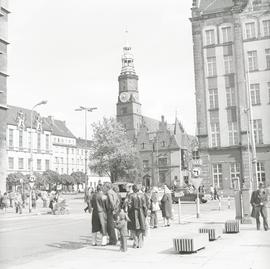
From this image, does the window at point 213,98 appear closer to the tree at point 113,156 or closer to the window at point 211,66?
the window at point 211,66

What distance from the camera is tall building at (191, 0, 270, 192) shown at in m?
52.0

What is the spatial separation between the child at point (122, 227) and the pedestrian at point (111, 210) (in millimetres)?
661

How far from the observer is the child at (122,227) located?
12.9 metres

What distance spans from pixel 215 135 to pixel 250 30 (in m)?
12.9

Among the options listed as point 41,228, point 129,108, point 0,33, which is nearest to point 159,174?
A: point 129,108

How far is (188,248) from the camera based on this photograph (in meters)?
11.9

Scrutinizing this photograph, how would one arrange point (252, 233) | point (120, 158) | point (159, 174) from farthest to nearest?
point (159, 174) < point (120, 158) < point (252, 233)

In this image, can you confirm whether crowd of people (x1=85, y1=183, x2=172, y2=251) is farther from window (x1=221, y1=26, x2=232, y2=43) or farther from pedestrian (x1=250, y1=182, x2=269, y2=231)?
window (x1=221, y1=26, x2=232, y2=43)

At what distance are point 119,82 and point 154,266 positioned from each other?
129 m

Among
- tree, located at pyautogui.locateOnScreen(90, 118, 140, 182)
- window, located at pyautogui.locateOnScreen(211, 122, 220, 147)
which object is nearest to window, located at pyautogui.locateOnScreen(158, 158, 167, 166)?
tree, located at pyautogui.locateOnScreen(90, 118, 140, 182)

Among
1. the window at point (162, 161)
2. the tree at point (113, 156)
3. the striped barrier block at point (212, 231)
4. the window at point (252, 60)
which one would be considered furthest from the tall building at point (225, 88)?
the window at point (162, 161)

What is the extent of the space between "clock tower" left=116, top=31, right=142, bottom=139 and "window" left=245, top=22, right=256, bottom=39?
267ft

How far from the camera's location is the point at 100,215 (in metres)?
14.4

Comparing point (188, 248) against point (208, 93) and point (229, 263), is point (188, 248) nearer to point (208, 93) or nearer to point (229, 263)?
point (229, 263)
